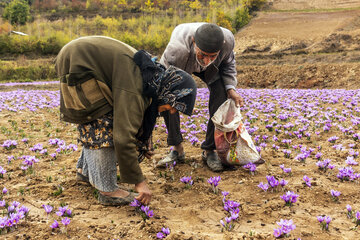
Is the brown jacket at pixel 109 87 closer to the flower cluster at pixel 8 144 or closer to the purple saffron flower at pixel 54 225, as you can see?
the purple saffron flower at pixel 54 225

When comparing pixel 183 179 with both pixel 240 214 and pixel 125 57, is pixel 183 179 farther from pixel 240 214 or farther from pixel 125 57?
pixel 125 57

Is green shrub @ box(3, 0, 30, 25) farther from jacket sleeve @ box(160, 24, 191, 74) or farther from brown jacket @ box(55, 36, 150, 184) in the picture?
brown jacket @ box(55, 36, 150, 184)

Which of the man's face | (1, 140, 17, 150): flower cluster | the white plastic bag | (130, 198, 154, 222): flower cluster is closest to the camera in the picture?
(130, 198, 154, 222): flower cluster

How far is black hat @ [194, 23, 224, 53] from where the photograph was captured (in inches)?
111

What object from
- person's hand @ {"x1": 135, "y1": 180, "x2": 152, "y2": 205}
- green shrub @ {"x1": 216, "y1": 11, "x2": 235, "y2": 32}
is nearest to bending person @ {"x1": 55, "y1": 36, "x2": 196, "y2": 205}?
person's hand @ {"x1": 135, "y1": 180, "x2": 152, "y2": 205}

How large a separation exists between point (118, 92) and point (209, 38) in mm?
1111

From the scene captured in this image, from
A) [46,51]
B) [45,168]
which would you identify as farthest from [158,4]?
[45,168]

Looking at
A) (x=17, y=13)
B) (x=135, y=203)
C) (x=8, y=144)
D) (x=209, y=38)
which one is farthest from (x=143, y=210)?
Answer: (x=17, y=13)

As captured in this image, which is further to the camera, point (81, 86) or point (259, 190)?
point (259, 190)

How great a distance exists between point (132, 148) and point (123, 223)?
80 cm

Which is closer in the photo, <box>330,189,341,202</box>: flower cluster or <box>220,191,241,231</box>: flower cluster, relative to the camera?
<box>220,191,241,231</box>: flower cluster

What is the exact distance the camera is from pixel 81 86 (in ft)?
8.16

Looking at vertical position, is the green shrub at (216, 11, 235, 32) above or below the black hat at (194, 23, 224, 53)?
above

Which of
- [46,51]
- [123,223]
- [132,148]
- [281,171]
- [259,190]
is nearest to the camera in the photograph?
[132,148]
